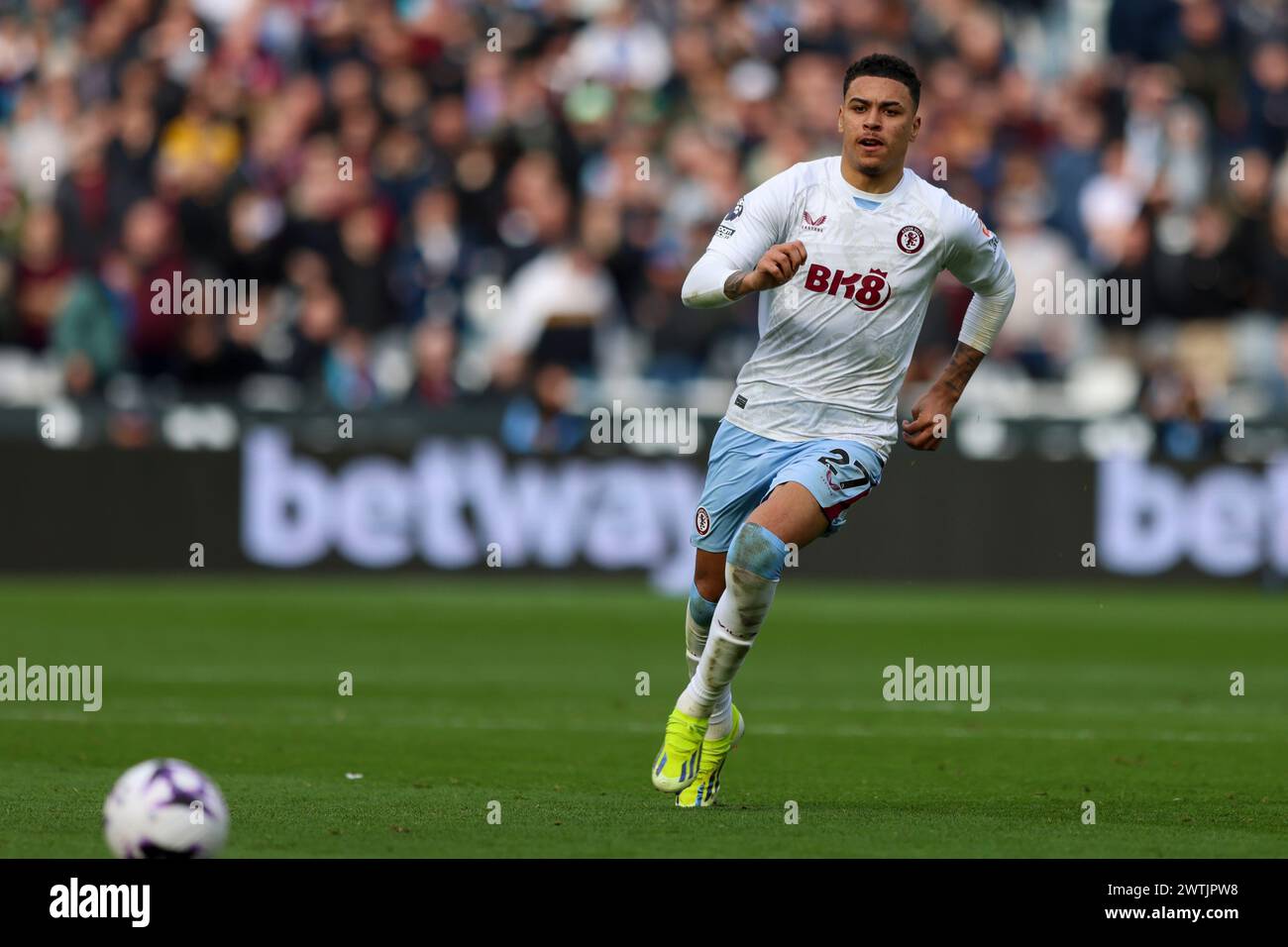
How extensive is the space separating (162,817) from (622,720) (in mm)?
5630

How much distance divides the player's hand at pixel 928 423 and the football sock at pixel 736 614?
2.62ft

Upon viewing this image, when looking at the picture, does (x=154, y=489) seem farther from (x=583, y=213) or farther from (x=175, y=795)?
(x=175, y=795)

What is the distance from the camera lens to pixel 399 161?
21891 millimetres

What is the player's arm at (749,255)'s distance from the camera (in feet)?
27.6

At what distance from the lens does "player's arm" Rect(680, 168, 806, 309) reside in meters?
8.42

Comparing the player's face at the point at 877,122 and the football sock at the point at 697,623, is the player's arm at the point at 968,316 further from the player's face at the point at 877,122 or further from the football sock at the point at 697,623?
the football sock at the point at 697,623

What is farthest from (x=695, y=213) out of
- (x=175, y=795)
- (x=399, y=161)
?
(x=175, y=795)

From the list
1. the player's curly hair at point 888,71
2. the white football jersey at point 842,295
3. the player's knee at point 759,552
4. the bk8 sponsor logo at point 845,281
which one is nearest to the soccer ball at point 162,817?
the player's knee at point 759,552

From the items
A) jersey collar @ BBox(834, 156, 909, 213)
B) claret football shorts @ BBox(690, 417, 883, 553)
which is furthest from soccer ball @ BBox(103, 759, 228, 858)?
jersey collar @ BBox(834, 156, 909, 213)

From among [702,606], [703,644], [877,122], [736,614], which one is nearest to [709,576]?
[702,606]

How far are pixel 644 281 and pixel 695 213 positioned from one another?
91cm
